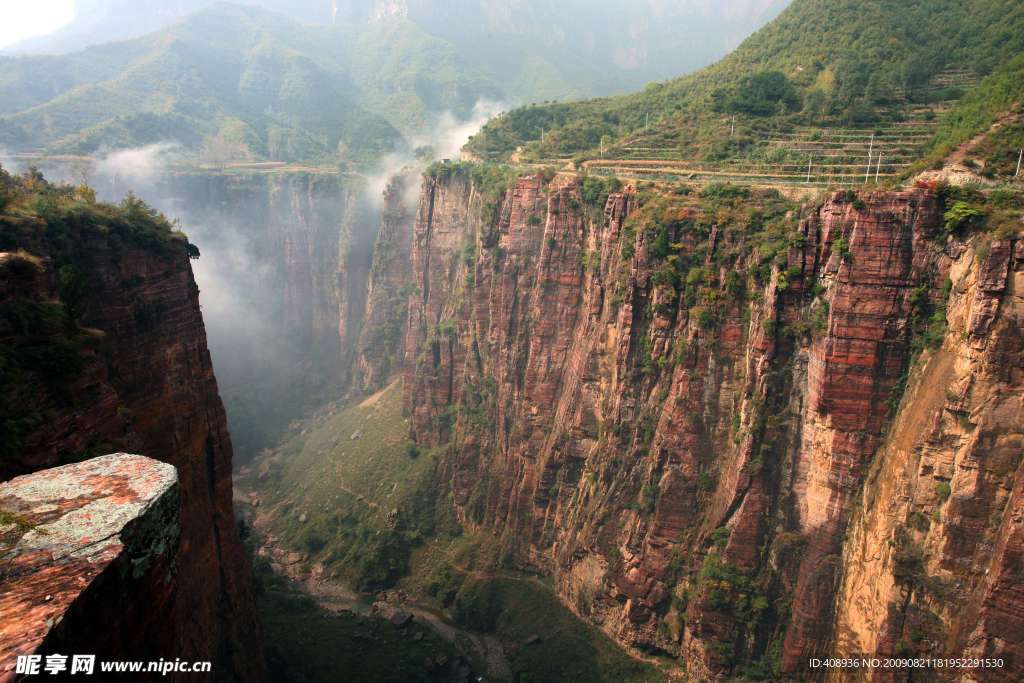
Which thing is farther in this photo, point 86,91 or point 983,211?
point 86,91

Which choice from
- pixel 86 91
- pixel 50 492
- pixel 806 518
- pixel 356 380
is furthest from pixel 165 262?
pixel 86 91

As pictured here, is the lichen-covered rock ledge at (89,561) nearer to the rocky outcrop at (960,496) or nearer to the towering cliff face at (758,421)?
the rocky outcrop at (960,496)

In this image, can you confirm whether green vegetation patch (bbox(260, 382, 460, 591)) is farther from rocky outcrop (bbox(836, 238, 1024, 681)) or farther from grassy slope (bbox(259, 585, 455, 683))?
rocky outcrop (bbox(836, 238, 1024, 681))

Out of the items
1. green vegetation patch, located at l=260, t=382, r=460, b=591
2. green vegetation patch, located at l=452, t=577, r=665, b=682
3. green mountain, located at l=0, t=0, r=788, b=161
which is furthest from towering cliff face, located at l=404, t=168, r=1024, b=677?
green mountain, located at l=0, t=0, r=788, b=161

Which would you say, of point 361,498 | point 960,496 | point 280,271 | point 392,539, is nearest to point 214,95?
point 280,271

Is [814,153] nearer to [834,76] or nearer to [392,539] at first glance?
[834,76]

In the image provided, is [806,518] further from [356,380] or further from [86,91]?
[86,91]

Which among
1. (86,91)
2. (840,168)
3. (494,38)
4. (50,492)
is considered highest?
(494,38)
